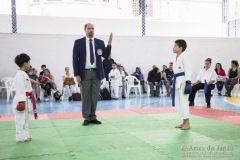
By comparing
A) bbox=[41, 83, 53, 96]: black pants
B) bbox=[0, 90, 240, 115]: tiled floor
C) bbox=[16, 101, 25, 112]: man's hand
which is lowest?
bbox=[0, 90, 240, 115]: tiled floor

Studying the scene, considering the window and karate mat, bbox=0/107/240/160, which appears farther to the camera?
the window

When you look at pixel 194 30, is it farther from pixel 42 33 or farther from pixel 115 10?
pixel 42 33

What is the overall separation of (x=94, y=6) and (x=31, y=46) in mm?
4185

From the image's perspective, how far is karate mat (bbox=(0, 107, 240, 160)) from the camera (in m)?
3.35

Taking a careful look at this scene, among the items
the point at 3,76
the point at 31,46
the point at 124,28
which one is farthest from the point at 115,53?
the point at 3,76

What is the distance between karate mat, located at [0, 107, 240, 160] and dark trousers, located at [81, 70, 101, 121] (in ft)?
1.01

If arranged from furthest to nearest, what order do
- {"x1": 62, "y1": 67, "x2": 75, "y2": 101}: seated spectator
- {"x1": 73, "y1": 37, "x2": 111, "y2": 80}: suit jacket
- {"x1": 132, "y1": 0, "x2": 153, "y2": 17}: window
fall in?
{"x1": 132, "y1": 0, "x2": 153, "y2": 17}: window, {"x1": 62, "y1": 67, "x2": 75, "y2": 101}: seated spectator, {"x1": 73, "y1": 37, "x2": 111, "y2": 80}: suit jacket

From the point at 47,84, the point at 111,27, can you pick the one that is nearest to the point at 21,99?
the point at 47,84

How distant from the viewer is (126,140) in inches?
161

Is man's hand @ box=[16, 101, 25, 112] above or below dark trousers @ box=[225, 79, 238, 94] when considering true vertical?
above

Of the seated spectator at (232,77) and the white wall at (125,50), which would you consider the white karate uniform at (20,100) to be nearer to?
the white wall at (125,50)

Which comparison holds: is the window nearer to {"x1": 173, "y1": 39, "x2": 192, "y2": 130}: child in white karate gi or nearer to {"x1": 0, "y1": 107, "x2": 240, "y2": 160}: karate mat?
{"x1": 0, "y1": 107, "x2": 240, "y2": 160}: karate mat

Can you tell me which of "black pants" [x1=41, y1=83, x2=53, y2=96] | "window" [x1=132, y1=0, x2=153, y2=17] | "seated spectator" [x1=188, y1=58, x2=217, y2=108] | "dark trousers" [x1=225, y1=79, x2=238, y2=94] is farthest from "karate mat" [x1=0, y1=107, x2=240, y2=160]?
"window" [x1=132, y1=0, x2=153, y2=17]

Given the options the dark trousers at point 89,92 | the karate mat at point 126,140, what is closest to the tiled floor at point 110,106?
the karate mat at point 126,140
